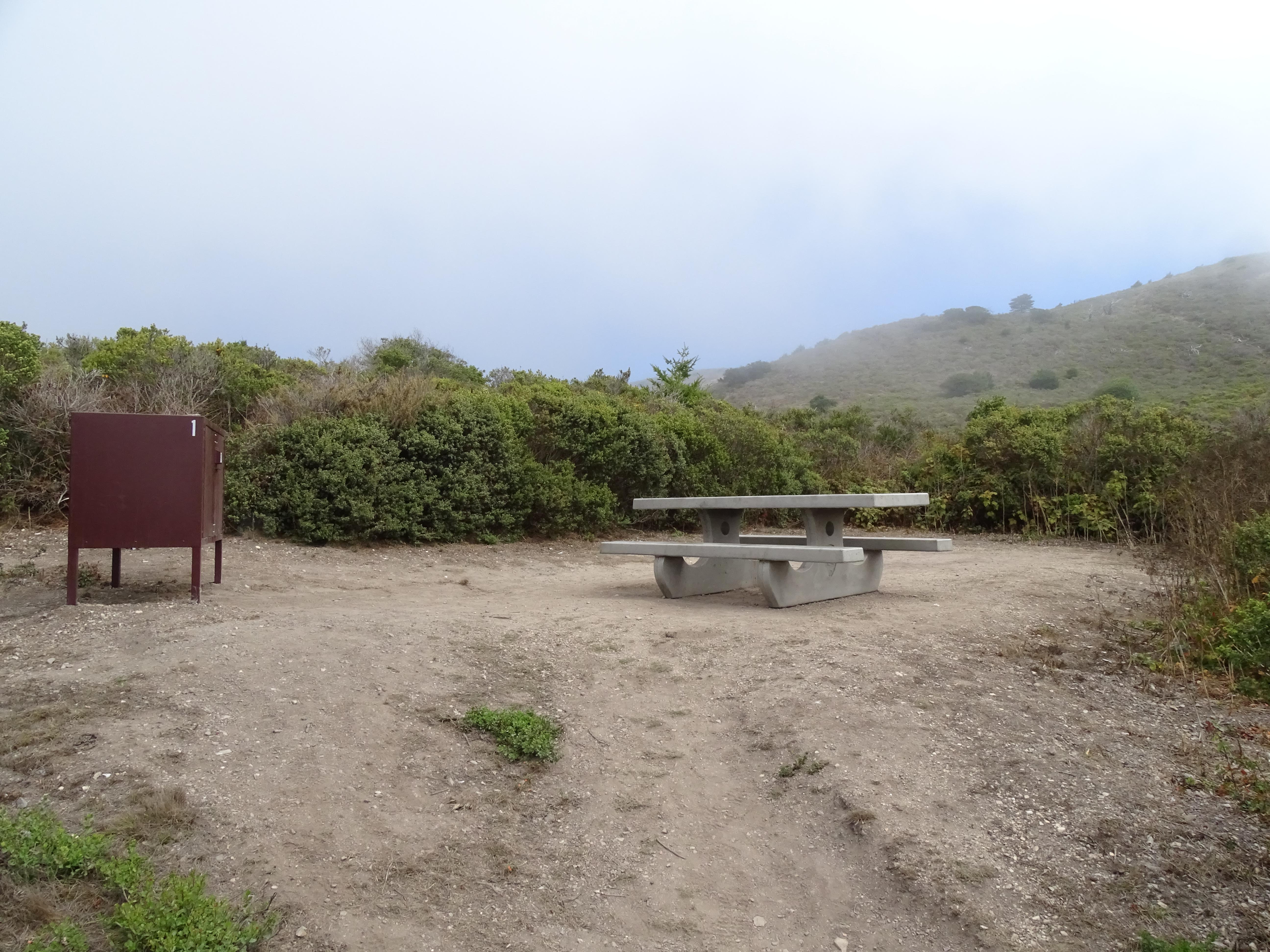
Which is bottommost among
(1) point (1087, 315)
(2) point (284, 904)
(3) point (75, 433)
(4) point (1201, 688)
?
(2) point (284, 904)

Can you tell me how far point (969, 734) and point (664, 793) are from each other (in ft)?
4.69

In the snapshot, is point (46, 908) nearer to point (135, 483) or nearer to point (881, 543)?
point (135, 483)

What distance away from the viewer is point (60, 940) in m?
2.52

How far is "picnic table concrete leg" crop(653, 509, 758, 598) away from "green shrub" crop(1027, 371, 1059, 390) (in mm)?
39654

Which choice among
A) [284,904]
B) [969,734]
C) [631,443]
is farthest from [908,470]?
[284,904]

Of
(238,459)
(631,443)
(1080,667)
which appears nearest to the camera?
(1080,667)

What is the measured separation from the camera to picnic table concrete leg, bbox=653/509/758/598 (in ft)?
24.7

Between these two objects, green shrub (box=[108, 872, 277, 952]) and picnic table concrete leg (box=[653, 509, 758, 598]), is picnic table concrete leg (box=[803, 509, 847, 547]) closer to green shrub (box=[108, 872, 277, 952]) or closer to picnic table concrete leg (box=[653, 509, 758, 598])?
picnic table concrete leg (box=[653, 509, 758, 598])

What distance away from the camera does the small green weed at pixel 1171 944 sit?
98.4 inches

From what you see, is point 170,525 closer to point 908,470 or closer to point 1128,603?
point 1128,603

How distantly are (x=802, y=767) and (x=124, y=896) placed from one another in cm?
253

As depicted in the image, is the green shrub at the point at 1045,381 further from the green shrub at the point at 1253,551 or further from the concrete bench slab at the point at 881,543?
the green shrub at the point at 1253,551

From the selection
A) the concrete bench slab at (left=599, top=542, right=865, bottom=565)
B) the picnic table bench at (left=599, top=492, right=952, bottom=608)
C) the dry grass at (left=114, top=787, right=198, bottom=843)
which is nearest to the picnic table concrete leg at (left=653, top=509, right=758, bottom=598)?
the picnic table bench at (left=599, top=492, right=952, bottom=608)

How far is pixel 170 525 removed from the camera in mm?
5898
